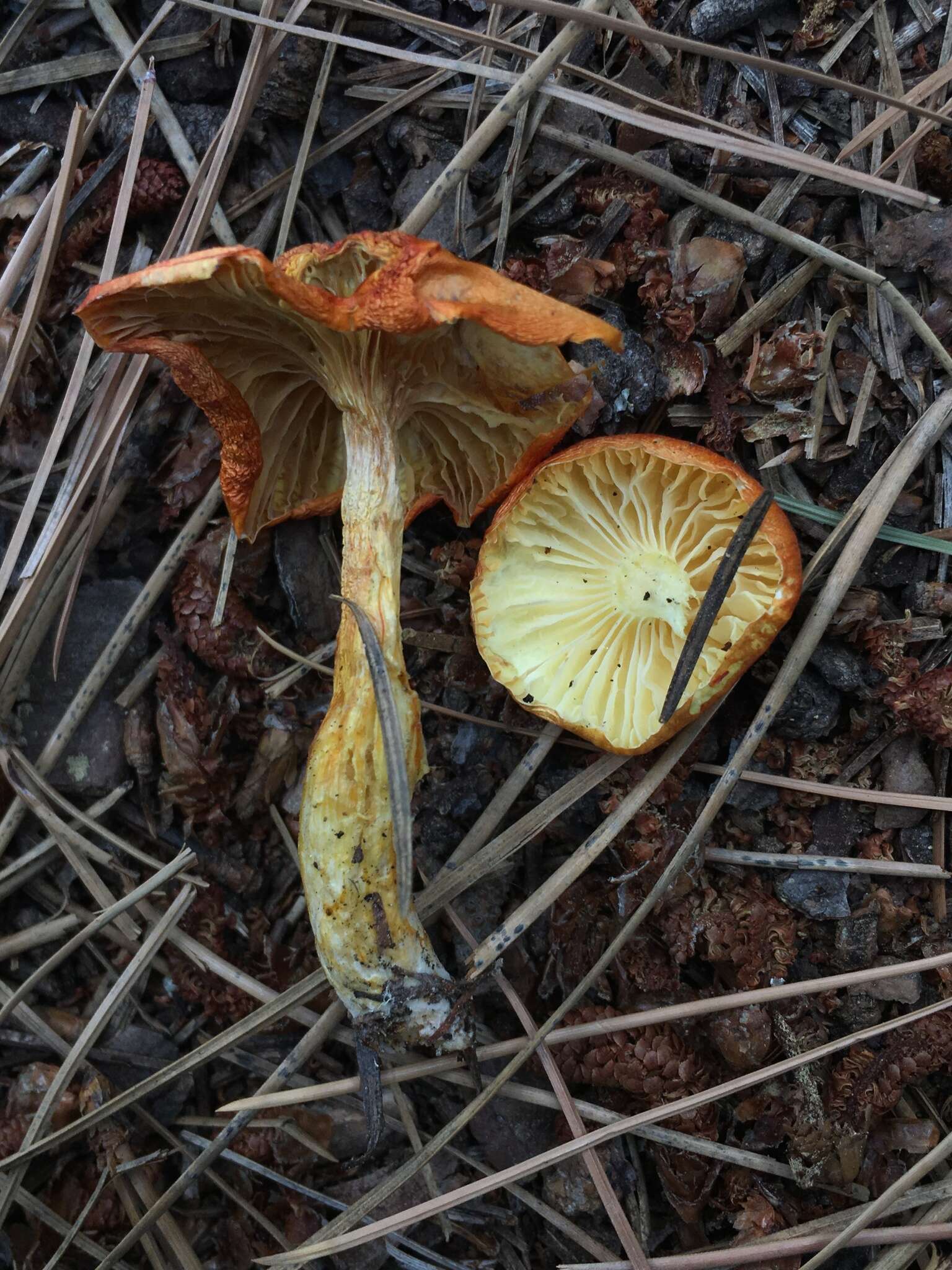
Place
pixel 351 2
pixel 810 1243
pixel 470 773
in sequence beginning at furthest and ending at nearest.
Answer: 1. pixel 470 773
2. pixel 351 2
3. pixel 810 1243

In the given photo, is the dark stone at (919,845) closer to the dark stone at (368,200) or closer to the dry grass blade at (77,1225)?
the dark stone at (368,200)

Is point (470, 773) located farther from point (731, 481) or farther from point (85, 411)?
point (85, 411)

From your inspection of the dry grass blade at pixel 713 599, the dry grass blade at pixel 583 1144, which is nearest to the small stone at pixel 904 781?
the dry grass blade at pixel 583 1144

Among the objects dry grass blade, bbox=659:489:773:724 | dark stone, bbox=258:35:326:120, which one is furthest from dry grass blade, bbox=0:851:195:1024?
dark stone, bbox=258:35:326:120

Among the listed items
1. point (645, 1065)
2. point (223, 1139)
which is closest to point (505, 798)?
point (645, 1065)

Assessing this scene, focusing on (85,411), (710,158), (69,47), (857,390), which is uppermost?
(69,47)

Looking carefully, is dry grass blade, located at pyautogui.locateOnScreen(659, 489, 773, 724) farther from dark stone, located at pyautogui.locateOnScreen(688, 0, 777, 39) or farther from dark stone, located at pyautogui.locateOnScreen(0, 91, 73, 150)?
dark stone, located at pyautogui.locateOnScreen(0, 91, 73, 150)

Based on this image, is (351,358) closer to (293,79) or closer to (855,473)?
(293,79)

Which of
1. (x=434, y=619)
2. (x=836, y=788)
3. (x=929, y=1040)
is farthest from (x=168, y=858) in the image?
(x=929, y=1040)
